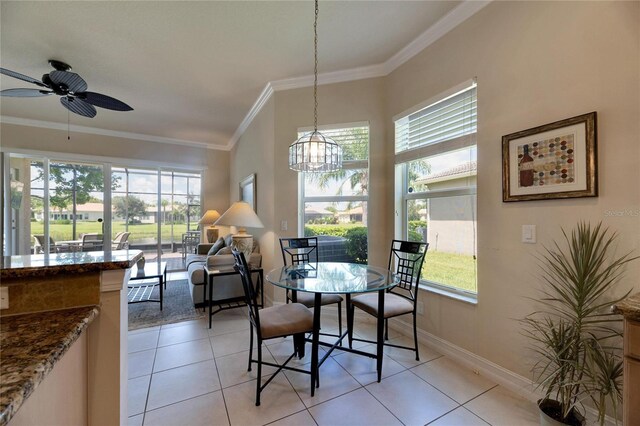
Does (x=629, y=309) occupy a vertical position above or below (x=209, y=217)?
below

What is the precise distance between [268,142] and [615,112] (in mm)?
3212

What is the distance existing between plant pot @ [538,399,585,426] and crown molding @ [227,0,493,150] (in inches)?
109

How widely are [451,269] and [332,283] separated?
47.8 inches

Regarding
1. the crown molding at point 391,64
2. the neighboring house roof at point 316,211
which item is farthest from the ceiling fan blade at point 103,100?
the neighboring house roof at point 316,211

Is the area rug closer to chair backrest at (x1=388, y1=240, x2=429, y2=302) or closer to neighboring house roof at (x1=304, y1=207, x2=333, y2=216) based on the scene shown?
neighboring house roof at (x1=304, y1=207, x2=333, y2=216)

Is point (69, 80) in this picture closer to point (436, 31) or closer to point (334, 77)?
point (334, 77)

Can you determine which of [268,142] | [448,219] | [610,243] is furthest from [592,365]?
[268,142]

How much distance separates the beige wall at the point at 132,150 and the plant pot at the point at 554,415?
610cm

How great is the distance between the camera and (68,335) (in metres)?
0.81

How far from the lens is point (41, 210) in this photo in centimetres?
484

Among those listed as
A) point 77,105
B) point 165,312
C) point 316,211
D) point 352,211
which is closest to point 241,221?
point 316,211

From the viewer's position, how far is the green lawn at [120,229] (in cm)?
496

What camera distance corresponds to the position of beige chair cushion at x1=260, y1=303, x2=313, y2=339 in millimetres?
1835

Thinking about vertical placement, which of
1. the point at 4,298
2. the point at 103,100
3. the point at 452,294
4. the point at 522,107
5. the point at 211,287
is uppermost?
the point at 103,100
